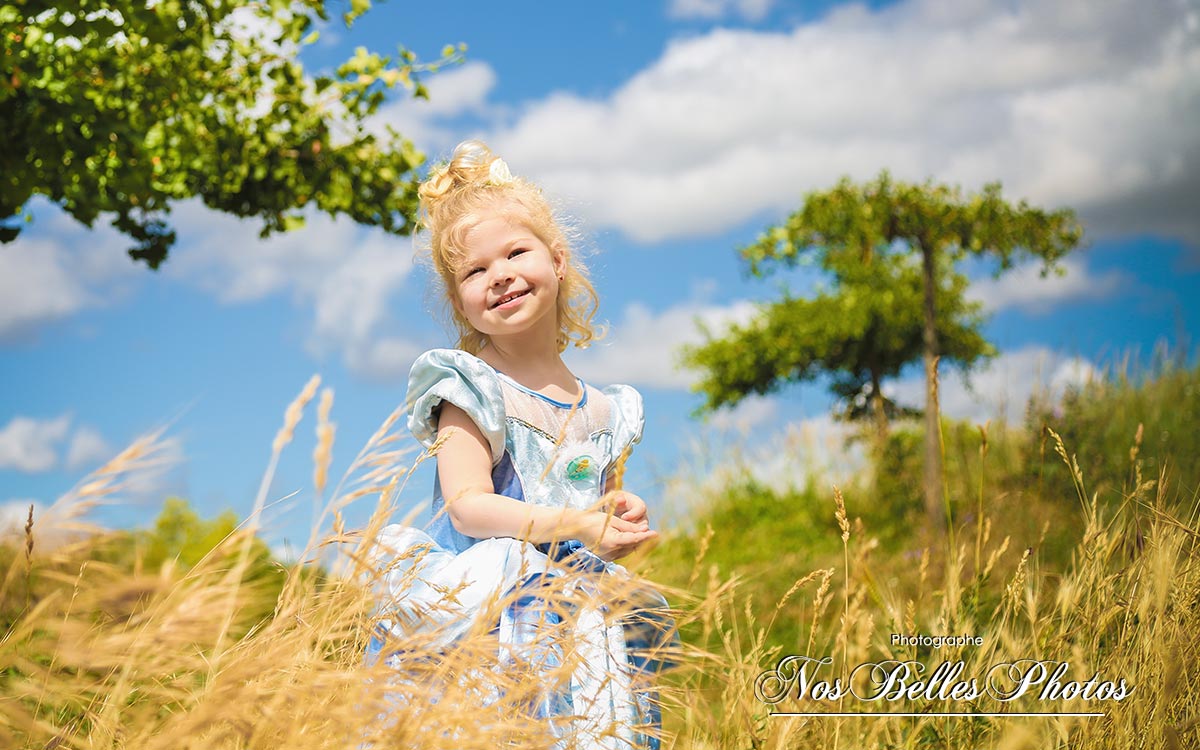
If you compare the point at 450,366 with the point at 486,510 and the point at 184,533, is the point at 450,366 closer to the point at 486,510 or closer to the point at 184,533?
the point at 486,510

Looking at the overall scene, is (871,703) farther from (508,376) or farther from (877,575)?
(877,575)

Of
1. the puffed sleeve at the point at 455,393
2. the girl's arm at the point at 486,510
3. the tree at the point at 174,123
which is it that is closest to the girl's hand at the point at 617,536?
the girl's arm at the point at 486,510

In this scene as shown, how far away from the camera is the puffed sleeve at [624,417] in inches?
99.3

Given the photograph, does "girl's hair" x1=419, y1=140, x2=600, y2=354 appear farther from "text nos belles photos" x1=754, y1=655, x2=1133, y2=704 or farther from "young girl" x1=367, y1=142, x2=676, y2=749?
"text nos belles photos" x1=754, y1=655, x2=1133, y2=704

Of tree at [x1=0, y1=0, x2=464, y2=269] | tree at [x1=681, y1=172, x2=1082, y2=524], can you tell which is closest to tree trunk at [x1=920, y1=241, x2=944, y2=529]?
tree at [x1=681, y1=172, x2=1082, y2=524]

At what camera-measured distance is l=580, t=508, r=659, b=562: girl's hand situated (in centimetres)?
196

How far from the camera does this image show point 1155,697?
2170 mm

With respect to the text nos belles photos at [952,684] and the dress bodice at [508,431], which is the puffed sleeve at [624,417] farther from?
the text nos belles photos at [952,684]

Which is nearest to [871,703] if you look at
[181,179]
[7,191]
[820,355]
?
[7,191]

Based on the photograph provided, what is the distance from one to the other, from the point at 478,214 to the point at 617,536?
91 cm

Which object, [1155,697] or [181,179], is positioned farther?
[181,179]

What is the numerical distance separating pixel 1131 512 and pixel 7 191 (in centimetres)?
455

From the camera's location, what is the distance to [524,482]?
226 centimetres

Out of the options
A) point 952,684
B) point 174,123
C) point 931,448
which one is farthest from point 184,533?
point 952,684
